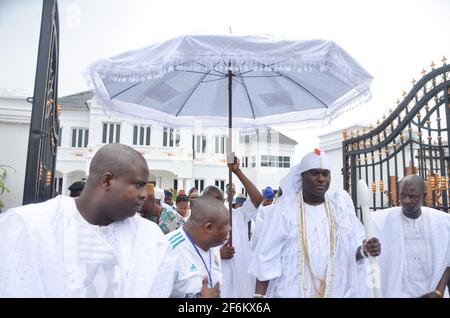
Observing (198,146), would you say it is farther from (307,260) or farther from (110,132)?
(307,260)

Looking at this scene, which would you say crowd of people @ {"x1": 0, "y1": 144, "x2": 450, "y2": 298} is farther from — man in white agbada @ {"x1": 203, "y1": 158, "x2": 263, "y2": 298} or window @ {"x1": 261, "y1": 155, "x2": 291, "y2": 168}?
window @ {"x1": 261, "y1": 155, "x2": 291, "y2": 168}

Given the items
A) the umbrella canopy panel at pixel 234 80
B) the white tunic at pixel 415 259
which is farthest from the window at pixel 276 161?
the white tunic at pixel 415 259

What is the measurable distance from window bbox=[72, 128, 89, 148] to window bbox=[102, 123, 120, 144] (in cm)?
149

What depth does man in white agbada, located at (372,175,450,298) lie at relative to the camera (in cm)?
334

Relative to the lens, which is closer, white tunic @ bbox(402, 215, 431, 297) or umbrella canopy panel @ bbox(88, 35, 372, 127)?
umbrella canopy panel @ bbox(88, 35, 372, 127)

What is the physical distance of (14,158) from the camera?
18.8 feet

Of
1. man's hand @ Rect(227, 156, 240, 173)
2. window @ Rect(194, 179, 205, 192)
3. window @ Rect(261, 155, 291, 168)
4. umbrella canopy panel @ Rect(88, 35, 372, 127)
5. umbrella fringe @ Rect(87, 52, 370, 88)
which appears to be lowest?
man's hand @ Rect(227, 156, 240, 173)

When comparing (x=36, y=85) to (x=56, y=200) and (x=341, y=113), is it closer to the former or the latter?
(x=56, y=200)

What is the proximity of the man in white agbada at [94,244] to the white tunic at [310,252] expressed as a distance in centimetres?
126

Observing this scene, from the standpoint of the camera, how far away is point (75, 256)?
1.77 m

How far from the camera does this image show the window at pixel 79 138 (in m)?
28.4

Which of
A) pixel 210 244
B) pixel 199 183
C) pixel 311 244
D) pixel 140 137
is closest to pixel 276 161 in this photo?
pixel 199 183

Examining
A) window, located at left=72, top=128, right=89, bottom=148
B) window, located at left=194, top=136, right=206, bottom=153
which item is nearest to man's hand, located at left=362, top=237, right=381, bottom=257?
window, located at left=194, top=136, right=206, bottom=153
